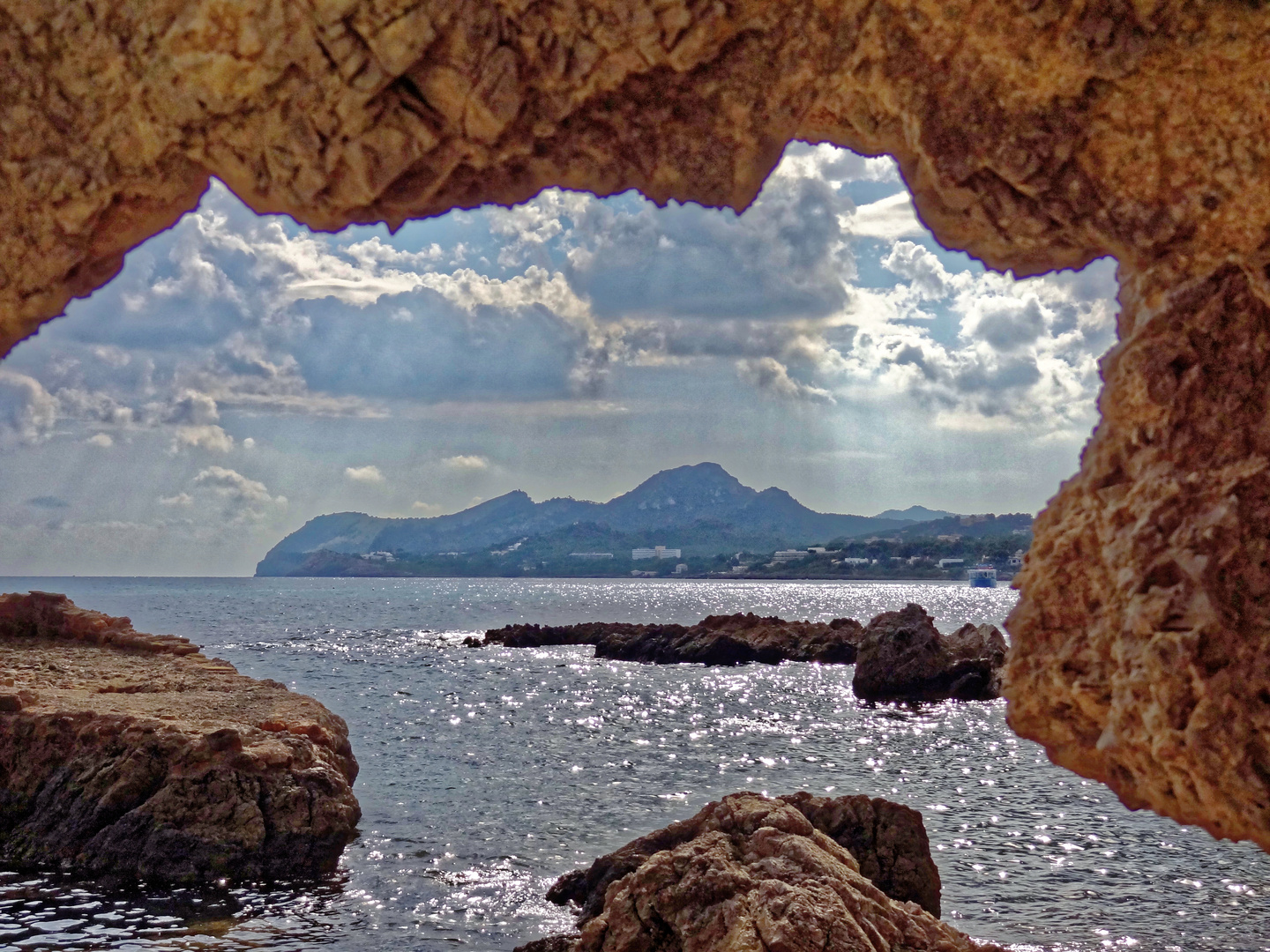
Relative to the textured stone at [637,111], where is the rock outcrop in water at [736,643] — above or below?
below

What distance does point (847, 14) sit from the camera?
4.37m

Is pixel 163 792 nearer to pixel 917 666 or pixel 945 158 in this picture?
pixel 945 158

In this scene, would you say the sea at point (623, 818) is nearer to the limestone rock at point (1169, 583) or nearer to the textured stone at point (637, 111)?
the textured stone at point (637, 111)

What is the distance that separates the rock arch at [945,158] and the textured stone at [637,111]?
0.04 ft

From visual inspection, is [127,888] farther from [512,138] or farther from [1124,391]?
[1124,391]

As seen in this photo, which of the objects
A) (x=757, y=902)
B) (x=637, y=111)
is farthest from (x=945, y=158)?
(x=757, y=902)

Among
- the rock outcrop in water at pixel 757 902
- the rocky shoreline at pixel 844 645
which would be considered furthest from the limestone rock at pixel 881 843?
the rocky shoreline at pixel 844 645

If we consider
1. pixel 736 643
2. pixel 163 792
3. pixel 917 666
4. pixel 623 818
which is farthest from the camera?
pixel 736 643

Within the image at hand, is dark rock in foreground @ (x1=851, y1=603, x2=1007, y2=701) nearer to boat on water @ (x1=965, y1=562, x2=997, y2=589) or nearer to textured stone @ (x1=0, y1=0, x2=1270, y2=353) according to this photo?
textured stone @ (x1=0, y1=0, x2=1270, y2=353)

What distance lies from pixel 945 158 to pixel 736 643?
151 feet

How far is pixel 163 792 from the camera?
38.3ft

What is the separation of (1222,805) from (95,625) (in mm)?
19974

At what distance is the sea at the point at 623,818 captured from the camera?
1141 centimetres

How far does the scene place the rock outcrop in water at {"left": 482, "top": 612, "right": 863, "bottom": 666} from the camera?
48750mm
